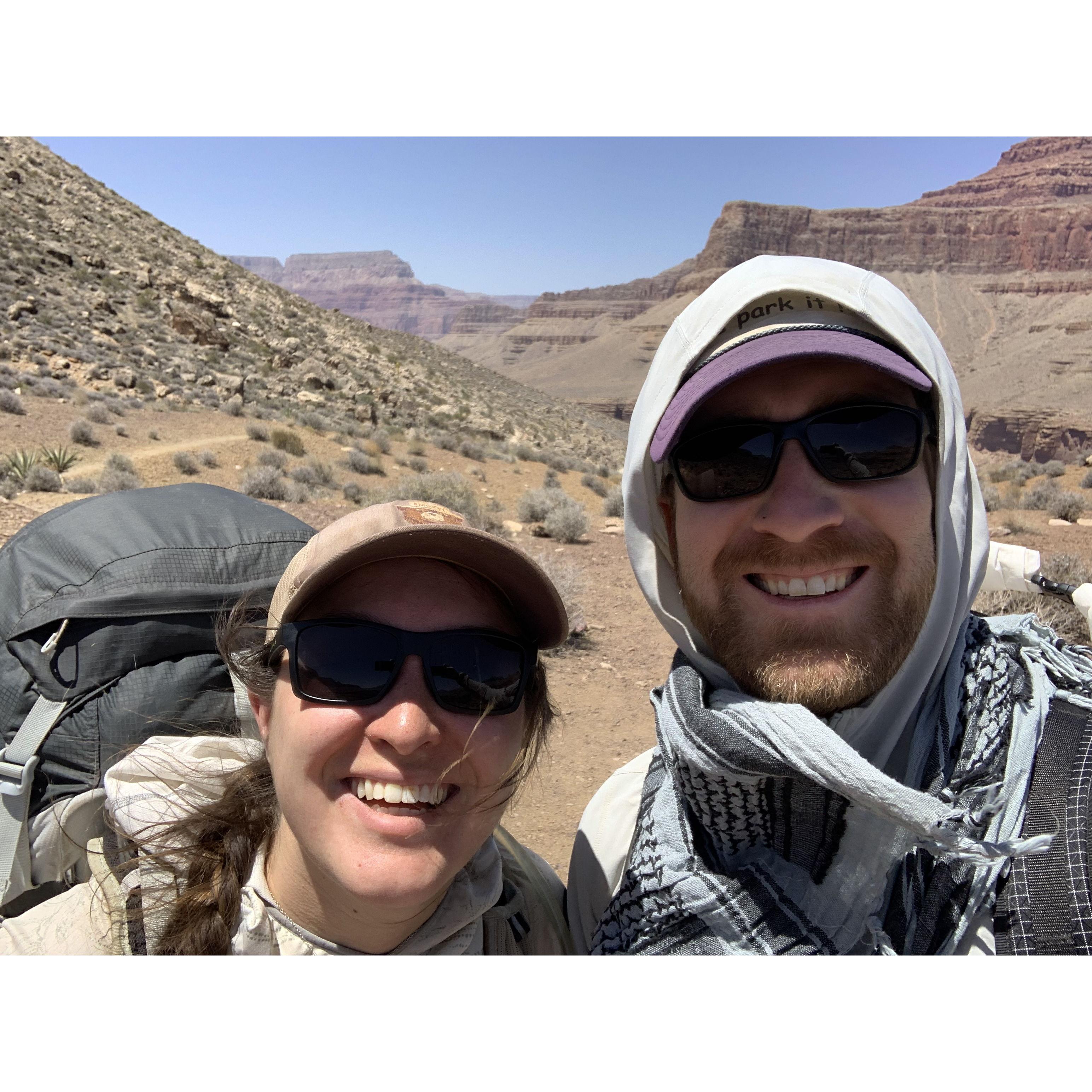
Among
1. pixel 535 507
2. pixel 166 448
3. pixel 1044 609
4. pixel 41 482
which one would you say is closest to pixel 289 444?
pixel 166 448

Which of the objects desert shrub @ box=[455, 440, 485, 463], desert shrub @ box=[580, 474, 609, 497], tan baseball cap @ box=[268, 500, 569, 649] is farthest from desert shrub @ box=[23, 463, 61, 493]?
tan baseball cap @ box=[268, 500, 569, 649]

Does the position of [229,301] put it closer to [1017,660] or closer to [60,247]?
[60,247]

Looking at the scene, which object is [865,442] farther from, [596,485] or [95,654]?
[596,485]

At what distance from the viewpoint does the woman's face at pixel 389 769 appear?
Answer: 1.32 meters

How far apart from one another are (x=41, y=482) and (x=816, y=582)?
10.7 meters

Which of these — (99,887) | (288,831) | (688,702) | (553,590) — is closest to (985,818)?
(688,702)

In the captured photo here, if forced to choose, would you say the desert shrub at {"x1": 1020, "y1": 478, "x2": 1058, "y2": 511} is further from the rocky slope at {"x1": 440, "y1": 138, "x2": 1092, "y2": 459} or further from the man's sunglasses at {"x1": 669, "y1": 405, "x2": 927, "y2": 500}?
the rocky slope at {"x1": 440, "y1": 138, "x2": 1092, "y2": 459}

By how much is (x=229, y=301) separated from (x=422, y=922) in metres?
32.2

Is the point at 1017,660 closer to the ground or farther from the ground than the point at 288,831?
farther from the ground

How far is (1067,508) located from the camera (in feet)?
43.9

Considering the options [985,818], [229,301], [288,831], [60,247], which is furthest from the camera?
[229,301]

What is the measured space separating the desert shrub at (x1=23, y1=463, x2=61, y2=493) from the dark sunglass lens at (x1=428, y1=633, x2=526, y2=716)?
403 inches

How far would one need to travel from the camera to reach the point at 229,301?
2962 cm

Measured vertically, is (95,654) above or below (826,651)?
below
